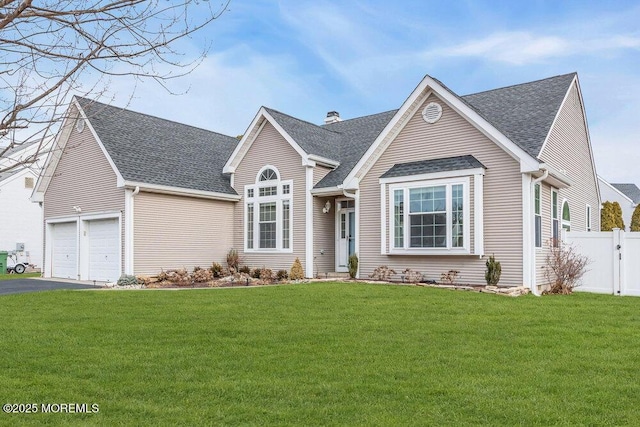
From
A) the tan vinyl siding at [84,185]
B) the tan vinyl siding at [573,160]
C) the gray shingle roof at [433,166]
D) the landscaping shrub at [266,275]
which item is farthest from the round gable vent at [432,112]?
the tan vinyl siding at [84,185]

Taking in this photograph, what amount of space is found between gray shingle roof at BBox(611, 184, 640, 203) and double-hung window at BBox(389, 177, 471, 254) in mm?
35659

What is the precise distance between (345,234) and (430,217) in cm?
423

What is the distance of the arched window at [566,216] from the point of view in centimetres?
1578

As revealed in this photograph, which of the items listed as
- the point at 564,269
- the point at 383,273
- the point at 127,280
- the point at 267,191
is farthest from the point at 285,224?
the point at 564,269

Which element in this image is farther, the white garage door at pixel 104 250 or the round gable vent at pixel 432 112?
the white garage door at pixel 104 250

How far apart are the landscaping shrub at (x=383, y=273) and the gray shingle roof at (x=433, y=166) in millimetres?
2738

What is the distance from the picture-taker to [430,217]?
559 inches

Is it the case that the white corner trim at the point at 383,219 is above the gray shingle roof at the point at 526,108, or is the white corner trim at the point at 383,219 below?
below

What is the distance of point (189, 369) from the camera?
5.64 m

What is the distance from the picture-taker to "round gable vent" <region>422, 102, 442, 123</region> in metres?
14.7

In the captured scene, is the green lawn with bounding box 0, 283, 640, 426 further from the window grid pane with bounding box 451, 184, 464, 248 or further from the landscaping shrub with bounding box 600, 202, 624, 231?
the landscaping shrub with bounding box 600, 202, 624, 231

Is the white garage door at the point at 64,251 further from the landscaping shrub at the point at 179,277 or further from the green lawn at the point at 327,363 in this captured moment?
the green lawn at the point at 327,363

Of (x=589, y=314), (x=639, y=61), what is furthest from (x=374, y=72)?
(x=589, y=314)

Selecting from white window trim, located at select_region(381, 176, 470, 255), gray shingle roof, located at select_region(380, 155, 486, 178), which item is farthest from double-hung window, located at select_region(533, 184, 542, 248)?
gray shingle roof, located at select_region(380, 155, 486, 178)
